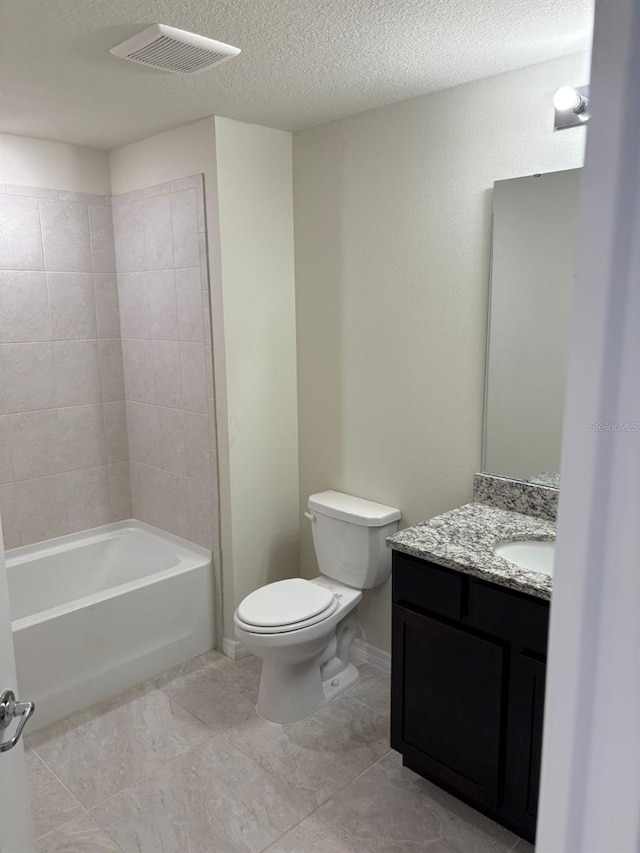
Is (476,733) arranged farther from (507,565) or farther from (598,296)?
(598,296)

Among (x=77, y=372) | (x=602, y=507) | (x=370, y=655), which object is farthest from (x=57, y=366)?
(x=602, y=507)

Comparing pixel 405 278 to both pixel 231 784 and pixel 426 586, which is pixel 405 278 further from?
pixel 231 784

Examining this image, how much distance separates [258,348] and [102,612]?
1.33 meters

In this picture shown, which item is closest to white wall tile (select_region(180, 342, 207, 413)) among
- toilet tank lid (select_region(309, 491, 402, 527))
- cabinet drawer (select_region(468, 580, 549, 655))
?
toilet tank lid (select_region(309, 491, 402, 527))

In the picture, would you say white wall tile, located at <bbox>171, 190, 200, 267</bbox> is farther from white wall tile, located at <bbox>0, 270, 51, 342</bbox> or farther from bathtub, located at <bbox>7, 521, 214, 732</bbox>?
bathtub, located at <bbox>7, 521, 214, 732</bbox>

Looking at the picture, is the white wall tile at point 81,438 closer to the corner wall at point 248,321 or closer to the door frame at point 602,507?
the corner wall at point 248,321

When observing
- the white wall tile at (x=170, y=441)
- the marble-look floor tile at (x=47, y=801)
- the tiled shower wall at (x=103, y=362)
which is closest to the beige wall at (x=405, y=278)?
the tiled shower wall at (x=103, y=362)

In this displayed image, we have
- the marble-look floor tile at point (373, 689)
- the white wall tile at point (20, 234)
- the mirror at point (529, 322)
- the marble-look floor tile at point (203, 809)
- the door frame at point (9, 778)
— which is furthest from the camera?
the white wall tile at point (20, 234)

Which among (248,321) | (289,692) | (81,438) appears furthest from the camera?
(81,438)

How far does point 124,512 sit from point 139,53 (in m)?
2.40

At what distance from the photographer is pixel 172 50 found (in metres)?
1.96

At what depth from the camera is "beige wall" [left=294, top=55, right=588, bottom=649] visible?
231cm

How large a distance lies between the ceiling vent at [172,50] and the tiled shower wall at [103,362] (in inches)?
30.8

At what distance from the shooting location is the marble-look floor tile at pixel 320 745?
233 cm
